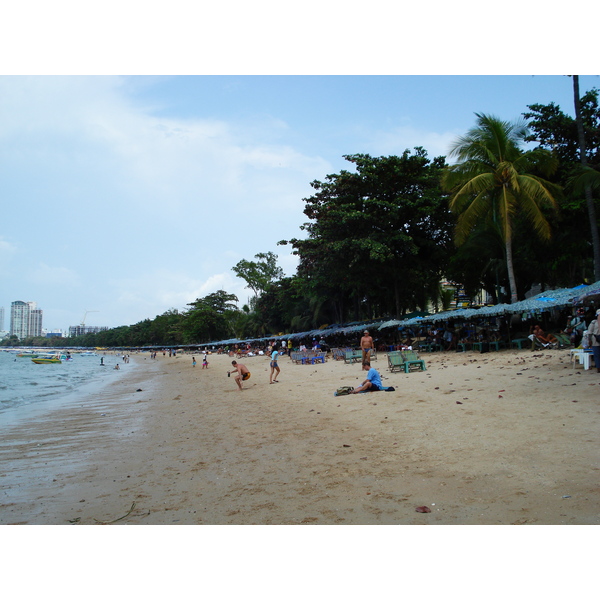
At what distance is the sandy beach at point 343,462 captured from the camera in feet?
13.0

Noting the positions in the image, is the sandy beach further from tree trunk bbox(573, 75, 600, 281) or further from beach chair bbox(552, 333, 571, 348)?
tree trunk bbox(573, 75, 600, 281)

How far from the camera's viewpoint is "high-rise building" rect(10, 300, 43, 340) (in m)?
131

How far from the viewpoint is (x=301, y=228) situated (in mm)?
31000

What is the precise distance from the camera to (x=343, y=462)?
5.41 m

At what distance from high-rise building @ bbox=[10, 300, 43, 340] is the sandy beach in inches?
5489

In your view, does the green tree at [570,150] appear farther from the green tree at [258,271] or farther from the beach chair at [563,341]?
the green tree at [258,271]

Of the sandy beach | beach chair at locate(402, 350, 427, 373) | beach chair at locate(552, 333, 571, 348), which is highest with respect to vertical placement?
beach chair at locate(552, 333, 571, 348)

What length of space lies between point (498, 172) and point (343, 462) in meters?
17.1

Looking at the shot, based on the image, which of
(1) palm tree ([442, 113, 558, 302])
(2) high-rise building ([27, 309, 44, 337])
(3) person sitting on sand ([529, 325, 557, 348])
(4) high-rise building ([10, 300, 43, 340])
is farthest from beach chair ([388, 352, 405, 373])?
(2) high-rise building ([27, 309, 44, 337])

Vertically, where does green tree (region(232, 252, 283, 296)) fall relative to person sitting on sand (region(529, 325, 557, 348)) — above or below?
above

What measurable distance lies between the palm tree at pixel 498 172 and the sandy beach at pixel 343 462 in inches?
402

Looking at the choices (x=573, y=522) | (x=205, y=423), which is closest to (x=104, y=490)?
(x=205, y=423)

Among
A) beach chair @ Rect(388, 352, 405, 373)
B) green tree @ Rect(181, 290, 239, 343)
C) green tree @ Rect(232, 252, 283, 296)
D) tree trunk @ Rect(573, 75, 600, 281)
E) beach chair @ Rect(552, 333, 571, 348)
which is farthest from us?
green tree @ Rect(181, 290, 239, 343)

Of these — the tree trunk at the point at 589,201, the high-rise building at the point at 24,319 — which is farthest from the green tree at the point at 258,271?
the high-rise building at the point at 24,319
